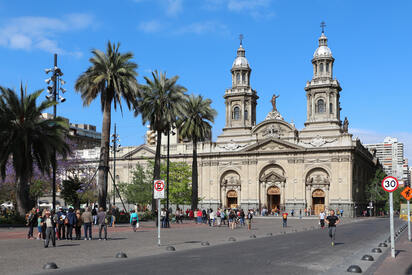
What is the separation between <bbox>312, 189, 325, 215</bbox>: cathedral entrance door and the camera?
80.1 m

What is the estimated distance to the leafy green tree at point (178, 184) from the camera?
71.1m

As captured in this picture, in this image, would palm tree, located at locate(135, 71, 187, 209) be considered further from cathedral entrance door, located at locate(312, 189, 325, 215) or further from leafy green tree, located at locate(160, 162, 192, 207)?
cathedral entrance door, located at locate(312, 189, 325, 215)

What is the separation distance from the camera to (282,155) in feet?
272

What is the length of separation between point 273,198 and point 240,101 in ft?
57.7

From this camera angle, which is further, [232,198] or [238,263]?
[232,198]

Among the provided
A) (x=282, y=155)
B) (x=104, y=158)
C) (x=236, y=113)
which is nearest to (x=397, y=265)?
(x=104, y=158)

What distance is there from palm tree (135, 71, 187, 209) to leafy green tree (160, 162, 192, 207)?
925 inches

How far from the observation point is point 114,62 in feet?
135

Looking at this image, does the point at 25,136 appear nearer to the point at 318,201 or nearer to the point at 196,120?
the point at 196,120

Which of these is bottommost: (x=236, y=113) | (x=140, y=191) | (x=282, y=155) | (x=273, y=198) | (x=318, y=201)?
(x=318, y=201)

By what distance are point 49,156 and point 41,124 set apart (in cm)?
234

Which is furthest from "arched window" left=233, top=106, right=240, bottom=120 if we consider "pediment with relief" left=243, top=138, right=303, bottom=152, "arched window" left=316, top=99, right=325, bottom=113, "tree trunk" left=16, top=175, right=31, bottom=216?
"tree trunk" left=16, top=175, right=31, bottom=216

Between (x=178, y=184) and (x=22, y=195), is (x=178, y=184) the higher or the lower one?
the higher one

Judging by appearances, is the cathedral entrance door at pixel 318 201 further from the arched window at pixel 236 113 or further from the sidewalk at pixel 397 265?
the sidewalk at pixel 397 265
